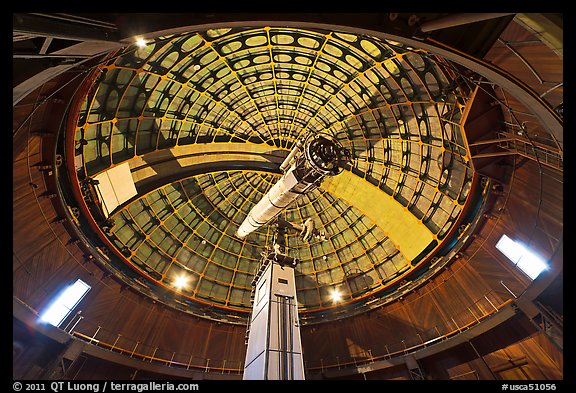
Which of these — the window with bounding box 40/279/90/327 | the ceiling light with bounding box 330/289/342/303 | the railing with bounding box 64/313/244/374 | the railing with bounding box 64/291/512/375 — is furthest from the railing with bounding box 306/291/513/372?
the window with bounding box 40/279/90/327

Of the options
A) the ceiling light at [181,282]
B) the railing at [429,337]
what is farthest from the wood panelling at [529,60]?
the ceiling light at [181,282]

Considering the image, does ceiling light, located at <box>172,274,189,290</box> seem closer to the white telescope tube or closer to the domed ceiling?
the domed ceiling

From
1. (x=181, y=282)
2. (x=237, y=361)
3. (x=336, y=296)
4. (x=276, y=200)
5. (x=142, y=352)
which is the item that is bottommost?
(x=237, y=361)

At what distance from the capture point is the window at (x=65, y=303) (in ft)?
46.1

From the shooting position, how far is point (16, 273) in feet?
40.6

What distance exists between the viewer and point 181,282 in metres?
22.4

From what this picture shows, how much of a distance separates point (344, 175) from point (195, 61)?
48.2 ft

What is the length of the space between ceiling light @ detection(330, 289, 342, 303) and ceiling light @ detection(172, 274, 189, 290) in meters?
13.4

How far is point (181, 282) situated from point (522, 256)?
24.3 meters

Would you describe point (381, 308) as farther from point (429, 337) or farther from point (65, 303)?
point (65, 303)

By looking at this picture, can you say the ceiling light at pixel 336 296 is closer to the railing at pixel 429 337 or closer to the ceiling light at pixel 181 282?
the railing at pixel 429 337

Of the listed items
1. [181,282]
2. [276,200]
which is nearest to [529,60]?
[276,200]

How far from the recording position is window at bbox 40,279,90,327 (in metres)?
14.1
